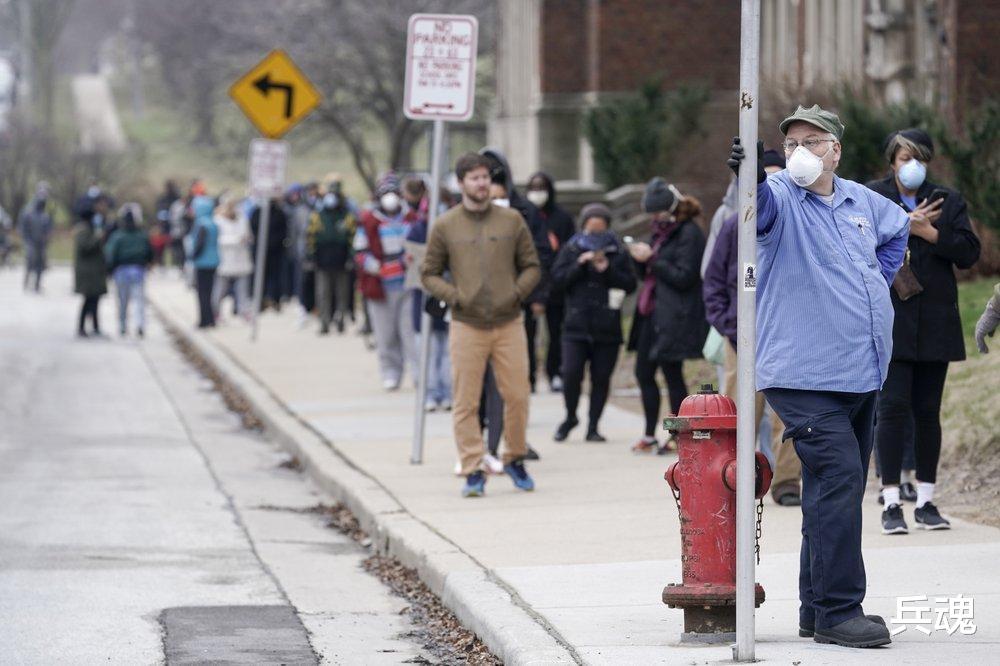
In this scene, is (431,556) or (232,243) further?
(232,243)

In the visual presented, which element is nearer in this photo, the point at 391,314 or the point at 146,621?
the point at 146,621

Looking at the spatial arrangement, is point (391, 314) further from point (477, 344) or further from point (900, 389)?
point (900, 389)

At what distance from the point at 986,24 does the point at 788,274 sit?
14.6 meters

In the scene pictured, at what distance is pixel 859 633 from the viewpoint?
21.4ft

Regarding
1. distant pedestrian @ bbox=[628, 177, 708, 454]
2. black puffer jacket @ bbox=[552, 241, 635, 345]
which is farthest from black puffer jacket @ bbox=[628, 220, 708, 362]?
black puffer jacket @ bbox=[552, 241, 635, 345]

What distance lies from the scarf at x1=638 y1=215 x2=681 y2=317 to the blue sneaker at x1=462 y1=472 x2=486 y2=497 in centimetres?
216

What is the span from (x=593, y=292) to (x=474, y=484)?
2.51 metres

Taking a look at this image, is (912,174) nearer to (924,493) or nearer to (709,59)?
(924,493)

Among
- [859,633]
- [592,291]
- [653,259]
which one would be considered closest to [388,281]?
[592,291]

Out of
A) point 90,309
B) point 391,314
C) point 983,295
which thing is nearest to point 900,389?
point 983,295

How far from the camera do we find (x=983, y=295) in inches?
611

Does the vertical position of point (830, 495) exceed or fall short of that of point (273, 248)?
it exceeds it

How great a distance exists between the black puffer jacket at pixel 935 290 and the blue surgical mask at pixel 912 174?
144mm

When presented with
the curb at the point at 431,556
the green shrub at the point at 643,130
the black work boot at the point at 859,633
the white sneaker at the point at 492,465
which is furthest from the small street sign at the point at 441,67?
the green shrub at the point at 643,130
